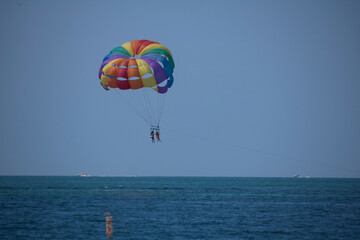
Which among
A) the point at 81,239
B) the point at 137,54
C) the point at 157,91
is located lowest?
the point at 81,239

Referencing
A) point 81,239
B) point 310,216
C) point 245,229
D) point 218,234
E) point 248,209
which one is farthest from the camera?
point 248,209

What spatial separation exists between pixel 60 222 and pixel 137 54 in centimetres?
1439

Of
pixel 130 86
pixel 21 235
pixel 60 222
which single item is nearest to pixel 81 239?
pixel 21 235

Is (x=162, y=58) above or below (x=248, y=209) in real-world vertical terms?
above

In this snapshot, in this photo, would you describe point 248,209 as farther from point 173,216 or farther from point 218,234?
point 218,234

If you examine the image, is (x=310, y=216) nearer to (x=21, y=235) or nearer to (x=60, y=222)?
(x=60, y=222)

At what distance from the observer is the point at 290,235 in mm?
29312

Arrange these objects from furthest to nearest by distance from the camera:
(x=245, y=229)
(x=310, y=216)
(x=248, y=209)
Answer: (x=248, y=209), (x=310, y=216), (x=245, y=229)

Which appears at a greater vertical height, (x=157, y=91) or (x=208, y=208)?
(x=157, y=91)

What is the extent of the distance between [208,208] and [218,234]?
14051mm

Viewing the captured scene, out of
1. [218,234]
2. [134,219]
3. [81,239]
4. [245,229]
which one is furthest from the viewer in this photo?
[134,219]

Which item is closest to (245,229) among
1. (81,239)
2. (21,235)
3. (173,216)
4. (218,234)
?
(218,234)

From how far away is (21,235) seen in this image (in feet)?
92.4

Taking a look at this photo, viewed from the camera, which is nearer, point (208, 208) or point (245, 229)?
point (245, 229)
